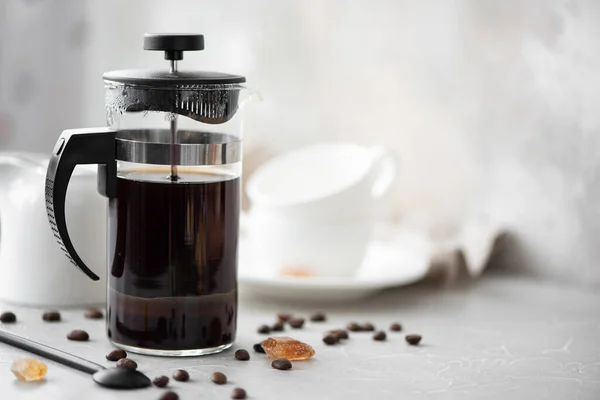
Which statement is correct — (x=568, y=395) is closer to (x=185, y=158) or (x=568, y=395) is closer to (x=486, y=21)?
(x=185, y=158)

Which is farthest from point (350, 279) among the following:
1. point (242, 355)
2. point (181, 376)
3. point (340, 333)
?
point (181, 376)

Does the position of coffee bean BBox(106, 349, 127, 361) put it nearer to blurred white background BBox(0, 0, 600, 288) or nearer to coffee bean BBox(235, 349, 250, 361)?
coffee bean BBox(235, 349, 250, 361)

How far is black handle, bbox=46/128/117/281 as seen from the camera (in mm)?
965

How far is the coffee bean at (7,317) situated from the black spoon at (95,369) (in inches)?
4.5

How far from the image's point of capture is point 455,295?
4.49 ft

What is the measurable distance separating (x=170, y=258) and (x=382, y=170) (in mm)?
465

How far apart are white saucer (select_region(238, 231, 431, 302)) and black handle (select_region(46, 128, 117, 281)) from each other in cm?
31

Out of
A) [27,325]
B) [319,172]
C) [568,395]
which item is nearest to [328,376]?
[568,395]

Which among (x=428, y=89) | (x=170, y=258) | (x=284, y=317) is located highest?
(x=428, y=89)

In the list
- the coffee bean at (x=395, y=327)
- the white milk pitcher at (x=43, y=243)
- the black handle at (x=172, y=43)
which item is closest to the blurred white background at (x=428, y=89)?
the coffee bean at (x=395, y=327)

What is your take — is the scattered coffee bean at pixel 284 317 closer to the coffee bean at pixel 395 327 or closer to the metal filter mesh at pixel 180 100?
the coffee bean at pixel 395 327

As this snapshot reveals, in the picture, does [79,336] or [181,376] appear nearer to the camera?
[181,376]

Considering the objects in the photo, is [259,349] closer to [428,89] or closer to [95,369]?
[95,369]

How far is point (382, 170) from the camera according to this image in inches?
53.2
